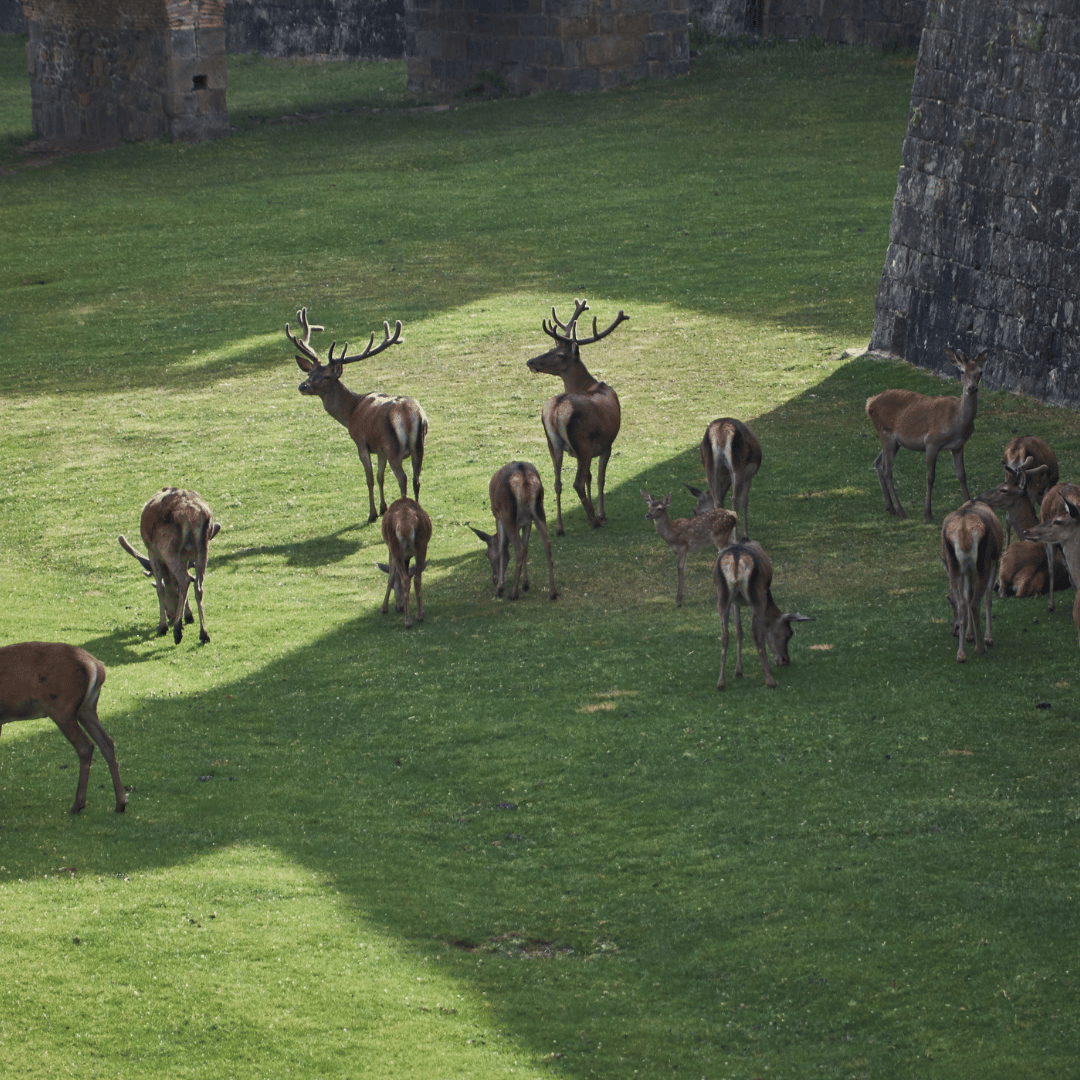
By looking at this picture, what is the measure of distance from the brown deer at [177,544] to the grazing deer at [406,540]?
1556 mm

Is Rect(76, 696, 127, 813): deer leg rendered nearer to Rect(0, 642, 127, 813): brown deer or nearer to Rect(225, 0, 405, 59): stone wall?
Rect(0, 642, 127, 813): brown deer

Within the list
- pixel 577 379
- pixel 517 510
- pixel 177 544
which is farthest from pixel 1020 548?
pixel 177 544

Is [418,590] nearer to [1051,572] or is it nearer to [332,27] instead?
[1051,572]

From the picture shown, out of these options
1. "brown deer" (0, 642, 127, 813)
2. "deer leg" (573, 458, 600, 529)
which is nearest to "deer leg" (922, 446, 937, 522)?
"deer leg" (573, 458, 600, 529)

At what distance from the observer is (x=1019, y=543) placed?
1358cm

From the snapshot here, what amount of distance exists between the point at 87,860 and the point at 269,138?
3134 cm

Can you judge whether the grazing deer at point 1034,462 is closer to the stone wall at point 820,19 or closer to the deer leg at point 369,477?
the deer leg at point 369,477

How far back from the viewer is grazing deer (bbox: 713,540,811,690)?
37.6ft

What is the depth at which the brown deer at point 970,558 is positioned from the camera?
11.6m

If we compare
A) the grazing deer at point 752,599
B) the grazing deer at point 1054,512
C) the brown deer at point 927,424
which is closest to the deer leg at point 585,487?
the brown deer at point 927,424

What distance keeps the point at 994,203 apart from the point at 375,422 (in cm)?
835

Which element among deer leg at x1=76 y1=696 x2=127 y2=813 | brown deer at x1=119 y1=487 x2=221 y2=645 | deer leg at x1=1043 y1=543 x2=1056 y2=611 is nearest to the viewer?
deer leg at x1=76 y1=696 x2=127 y2=813

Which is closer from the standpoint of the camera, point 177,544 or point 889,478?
point 177,544

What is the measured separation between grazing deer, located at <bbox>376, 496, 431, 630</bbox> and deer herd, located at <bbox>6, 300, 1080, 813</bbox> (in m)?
0.01
